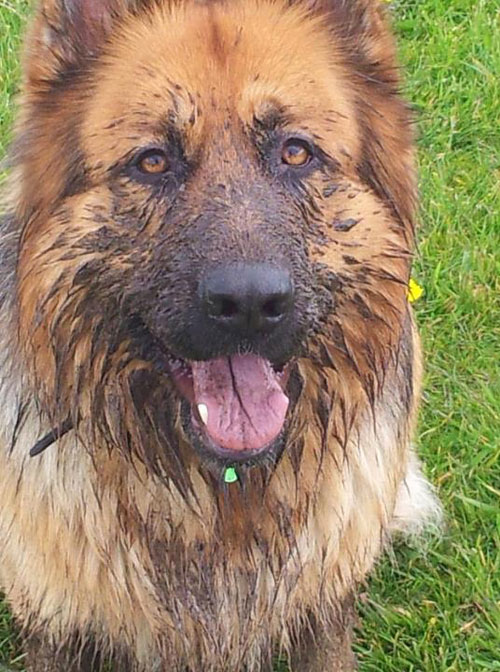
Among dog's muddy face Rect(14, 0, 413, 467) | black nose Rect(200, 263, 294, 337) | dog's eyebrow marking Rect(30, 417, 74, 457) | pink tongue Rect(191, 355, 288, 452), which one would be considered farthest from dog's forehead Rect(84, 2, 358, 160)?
dog's eyebrow marking Rect(30, 417, 74, 457)

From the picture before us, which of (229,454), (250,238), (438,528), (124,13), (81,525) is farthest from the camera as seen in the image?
(438,528)

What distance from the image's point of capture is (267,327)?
7.09 feet

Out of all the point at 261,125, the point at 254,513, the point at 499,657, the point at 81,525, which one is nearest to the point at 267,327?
the point at 261,125

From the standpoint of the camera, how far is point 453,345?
4031 mm

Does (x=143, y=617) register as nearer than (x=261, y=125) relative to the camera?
No

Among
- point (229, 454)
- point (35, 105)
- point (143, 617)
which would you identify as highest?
point (35, 105)

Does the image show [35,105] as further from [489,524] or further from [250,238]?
[489,524]

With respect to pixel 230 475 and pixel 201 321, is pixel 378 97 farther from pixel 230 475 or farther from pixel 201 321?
pixel 230 475

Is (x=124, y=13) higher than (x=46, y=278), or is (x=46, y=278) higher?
(x=124, y=13)

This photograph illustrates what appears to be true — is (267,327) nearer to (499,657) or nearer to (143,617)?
(143,617)

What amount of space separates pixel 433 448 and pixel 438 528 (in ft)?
1.12

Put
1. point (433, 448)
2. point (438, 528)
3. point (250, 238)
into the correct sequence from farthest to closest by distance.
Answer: point (433, 448), point (438, 528), point (250, 238)

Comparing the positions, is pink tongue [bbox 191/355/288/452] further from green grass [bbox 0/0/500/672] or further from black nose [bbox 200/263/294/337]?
green grass [bbox 0/0/500/672]

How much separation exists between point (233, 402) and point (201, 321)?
249 millimetres
